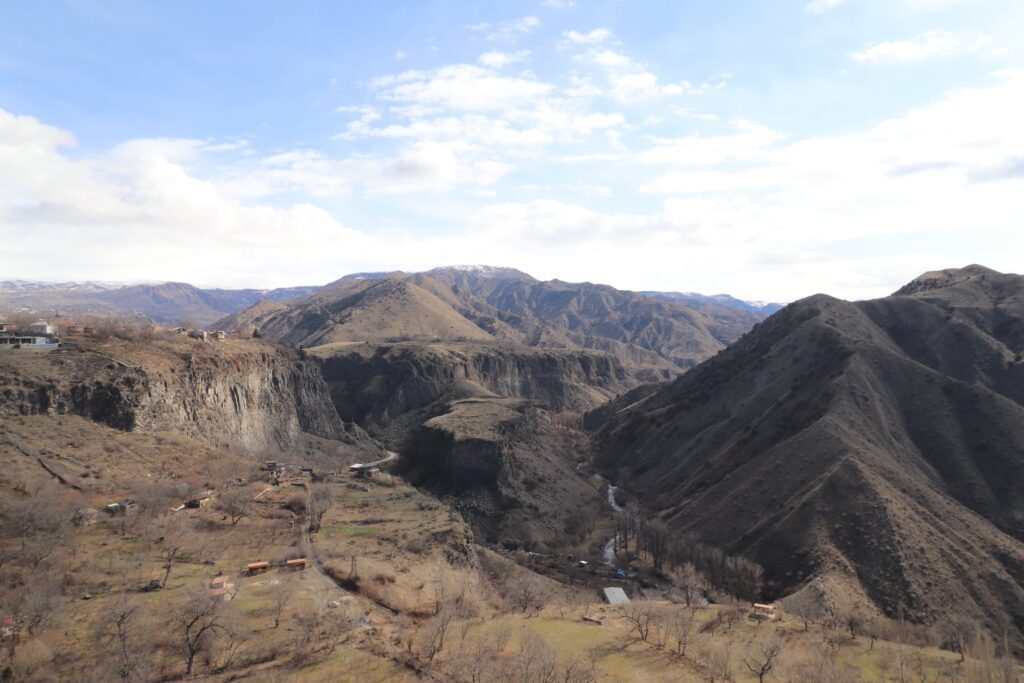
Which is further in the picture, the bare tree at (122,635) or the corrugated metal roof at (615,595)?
the corrugated metal roof at (615,595)

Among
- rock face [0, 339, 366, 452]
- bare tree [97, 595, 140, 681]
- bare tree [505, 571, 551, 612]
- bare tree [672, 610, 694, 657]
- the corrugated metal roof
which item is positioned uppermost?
rock face [0, 339, 366, 452]

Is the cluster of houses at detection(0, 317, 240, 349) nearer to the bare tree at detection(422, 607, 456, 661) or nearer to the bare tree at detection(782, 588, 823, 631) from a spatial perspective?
the bare tree at detection(422, 607, 456, 661)

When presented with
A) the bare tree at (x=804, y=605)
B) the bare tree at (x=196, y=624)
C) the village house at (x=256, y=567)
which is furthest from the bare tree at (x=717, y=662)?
the village house at (x=256, y=567)

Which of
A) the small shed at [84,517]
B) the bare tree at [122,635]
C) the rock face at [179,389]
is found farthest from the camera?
the rock face at [179,389]

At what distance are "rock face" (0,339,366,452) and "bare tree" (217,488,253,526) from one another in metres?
24.5

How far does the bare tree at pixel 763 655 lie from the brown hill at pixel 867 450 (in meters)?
24.1

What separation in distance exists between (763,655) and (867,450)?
53994 mm

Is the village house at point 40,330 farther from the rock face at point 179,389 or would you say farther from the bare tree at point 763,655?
the bare tree at point 763,655

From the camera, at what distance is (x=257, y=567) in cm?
5228

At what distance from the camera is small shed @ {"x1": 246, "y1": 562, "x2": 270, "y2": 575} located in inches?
2040

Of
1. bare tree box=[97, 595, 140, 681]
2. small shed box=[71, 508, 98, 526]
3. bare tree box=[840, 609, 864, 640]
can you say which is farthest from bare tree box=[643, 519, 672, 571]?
small shed box=[71, 508, 98, 526]

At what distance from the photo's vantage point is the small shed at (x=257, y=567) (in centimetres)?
5181

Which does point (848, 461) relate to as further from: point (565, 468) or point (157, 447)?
point (157, 447)

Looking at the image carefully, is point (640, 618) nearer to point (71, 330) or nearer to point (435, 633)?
point (435, 633)
